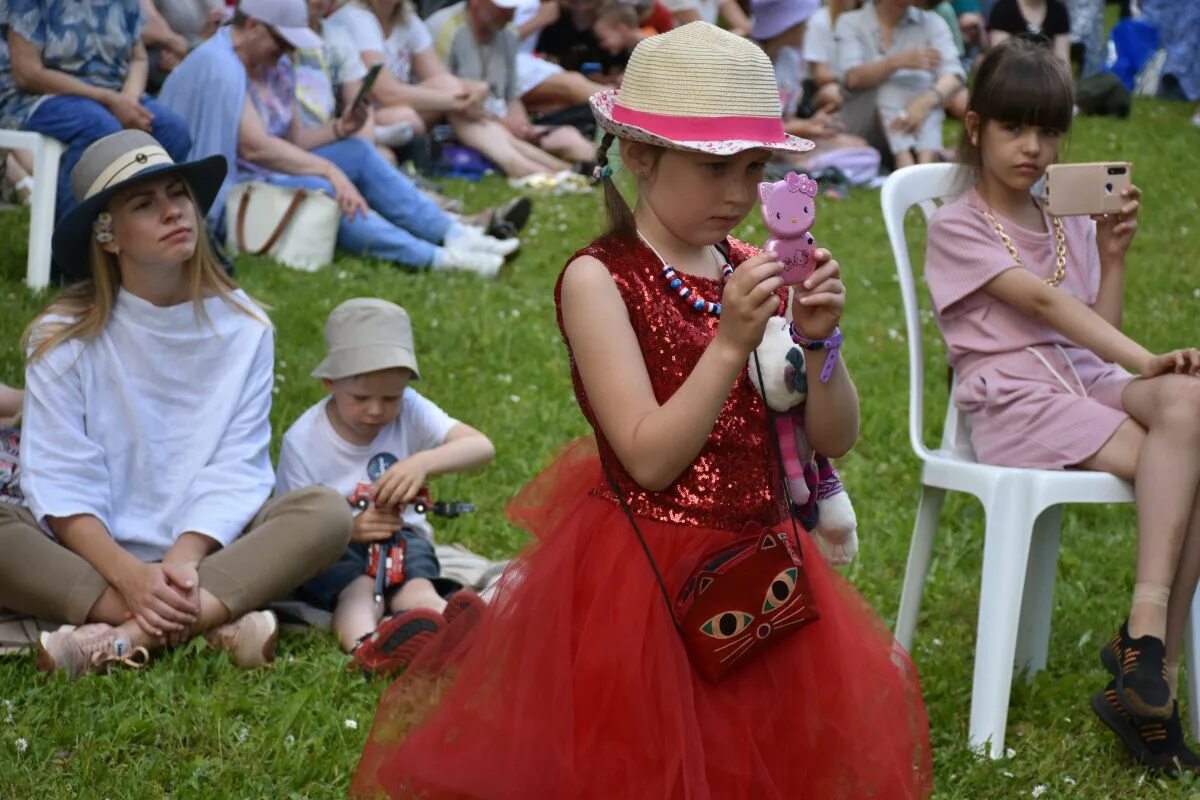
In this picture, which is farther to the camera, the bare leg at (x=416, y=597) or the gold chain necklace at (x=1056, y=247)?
the bare leg at (x=416, y=597)

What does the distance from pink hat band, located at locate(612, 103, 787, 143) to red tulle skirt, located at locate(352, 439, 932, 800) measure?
604 mm

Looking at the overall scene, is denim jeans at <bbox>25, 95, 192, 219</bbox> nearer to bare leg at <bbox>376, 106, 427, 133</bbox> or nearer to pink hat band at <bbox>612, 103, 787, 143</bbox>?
bare leg at <bbox>376, 106, 427, 133</bbox>

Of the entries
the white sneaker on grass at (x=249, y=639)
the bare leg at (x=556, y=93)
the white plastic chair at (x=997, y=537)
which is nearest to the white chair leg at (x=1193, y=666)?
the white plastic chair at (x=997, y=537)

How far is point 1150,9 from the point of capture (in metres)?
15.9

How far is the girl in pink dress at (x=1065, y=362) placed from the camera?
11.4 feet

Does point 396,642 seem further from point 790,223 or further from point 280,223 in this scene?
point 280,223

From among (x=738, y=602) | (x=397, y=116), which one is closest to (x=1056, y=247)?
(x=738, y=602)

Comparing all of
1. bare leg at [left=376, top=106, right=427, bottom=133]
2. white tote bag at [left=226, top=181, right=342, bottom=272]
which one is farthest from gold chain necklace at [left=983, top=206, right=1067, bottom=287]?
bare leg at [left=376, top=106, right=427, bottom=133]

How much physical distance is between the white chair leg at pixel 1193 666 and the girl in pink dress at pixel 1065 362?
12 cm

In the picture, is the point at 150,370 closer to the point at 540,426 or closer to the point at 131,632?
the point at 131,632

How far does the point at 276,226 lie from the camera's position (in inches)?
279

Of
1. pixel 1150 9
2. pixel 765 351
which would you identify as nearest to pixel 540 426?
pixel 765 351

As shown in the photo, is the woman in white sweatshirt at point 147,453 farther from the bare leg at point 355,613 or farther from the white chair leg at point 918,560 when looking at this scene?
the white chair leg at point 918,560

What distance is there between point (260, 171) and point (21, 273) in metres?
1.30
